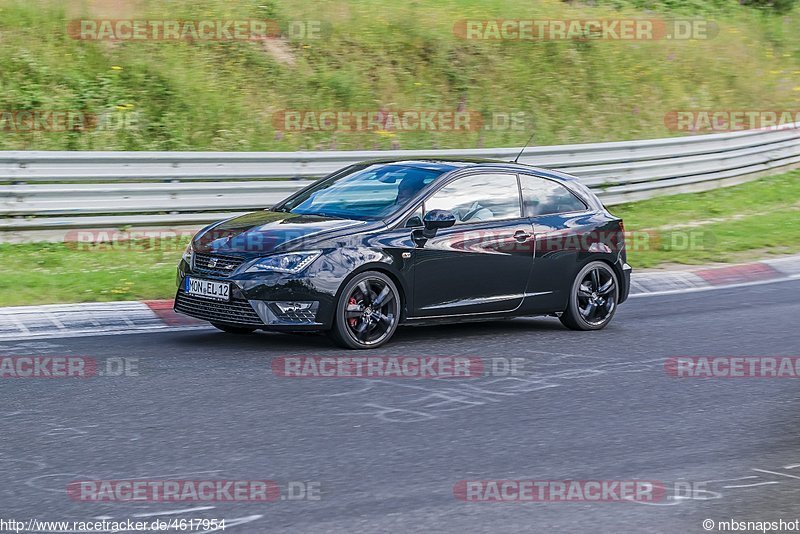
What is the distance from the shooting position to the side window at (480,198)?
9.83 metres

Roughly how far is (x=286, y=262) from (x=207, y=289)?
28.2 inches

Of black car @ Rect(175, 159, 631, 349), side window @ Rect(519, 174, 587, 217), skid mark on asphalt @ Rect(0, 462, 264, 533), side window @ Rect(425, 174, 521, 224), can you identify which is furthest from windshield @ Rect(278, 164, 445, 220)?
skid mark on asphalt @ Rect(0, 462, 264, 533)

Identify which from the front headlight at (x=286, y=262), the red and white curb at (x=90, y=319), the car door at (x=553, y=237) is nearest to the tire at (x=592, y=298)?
the car door at (x=553, y=237)

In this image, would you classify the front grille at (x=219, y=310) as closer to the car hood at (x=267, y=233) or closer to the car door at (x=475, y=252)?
the car hood at (x=267, y=233)

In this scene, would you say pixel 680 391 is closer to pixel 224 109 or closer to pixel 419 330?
pixel 419 330

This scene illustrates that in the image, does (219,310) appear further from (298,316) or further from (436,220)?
(436,220)

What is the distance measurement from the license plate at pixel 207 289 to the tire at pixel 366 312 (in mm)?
869

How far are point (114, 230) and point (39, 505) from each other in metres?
8.60

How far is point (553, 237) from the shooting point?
34.2ft

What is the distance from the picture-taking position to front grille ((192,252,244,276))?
Answer: 8984mm

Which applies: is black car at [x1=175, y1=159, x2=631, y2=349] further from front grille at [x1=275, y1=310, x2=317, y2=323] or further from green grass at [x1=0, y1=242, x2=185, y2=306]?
green grass at [x1=0, y1=242, x2=185, y2=306]

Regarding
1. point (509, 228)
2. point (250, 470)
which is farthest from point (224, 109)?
point (250, 470)

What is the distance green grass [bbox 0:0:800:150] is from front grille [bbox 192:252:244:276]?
7303mm

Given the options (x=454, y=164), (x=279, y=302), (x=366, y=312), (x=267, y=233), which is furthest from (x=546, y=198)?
(x=279, y=302)
